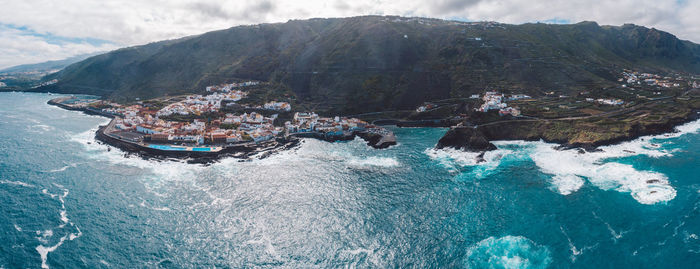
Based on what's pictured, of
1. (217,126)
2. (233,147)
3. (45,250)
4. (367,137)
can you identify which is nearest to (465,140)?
(367,137)

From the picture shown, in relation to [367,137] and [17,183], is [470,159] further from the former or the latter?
[17,183]

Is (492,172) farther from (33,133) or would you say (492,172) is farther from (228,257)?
(33,133)

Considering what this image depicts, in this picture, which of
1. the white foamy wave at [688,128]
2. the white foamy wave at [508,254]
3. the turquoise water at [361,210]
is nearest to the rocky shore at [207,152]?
the turquoise water at [361,210]

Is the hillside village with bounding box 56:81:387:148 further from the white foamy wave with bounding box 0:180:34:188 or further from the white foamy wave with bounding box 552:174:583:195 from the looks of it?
the white foamy wave with bounding box 552:174:583:195

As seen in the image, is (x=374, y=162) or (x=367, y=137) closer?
(x=374, y=162)

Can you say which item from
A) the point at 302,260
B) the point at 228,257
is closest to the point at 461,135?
the point at 302,260

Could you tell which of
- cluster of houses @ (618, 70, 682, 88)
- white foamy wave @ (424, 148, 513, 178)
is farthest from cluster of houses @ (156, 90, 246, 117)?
cluster of houses @ (618, 70, 682, 88)

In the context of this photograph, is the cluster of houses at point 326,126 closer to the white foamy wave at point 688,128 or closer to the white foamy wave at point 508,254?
the white foamy wave at point 508,254
